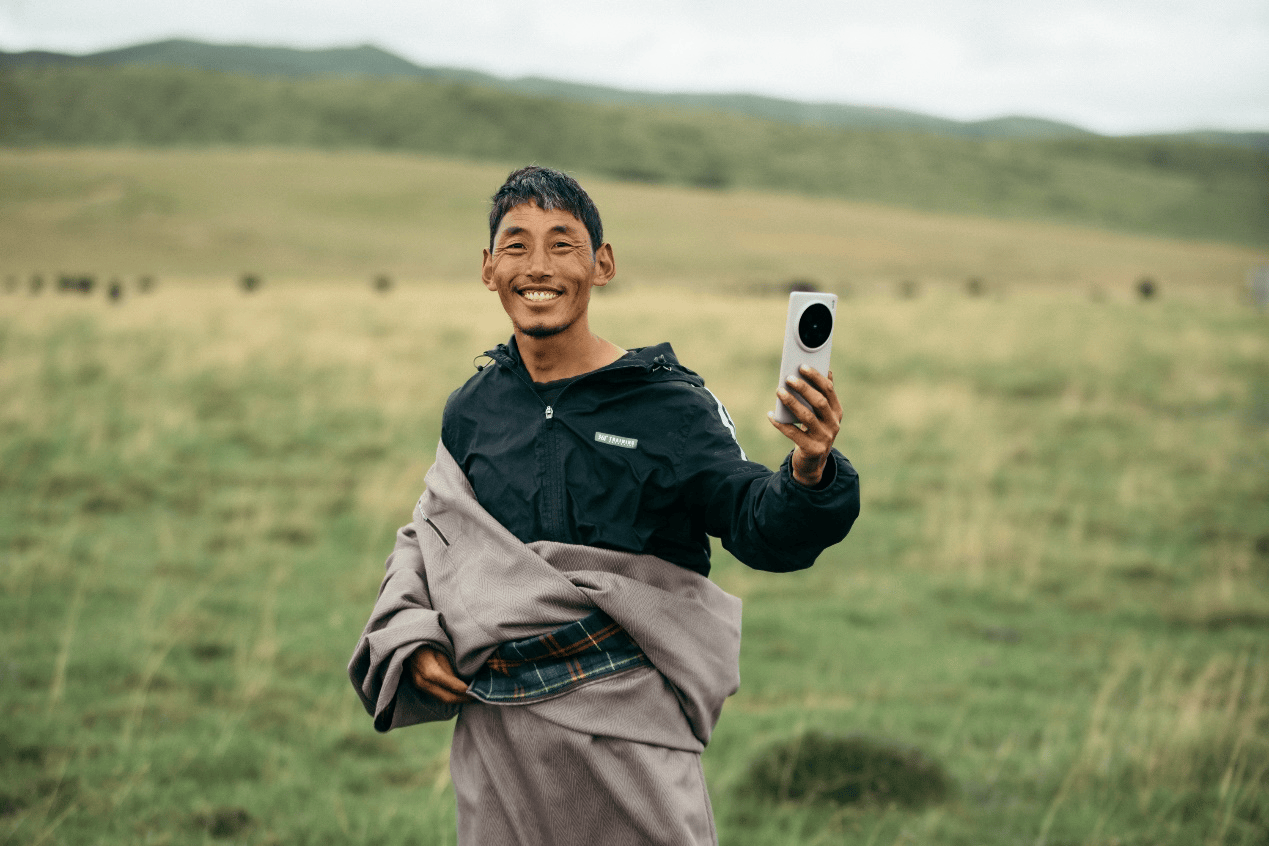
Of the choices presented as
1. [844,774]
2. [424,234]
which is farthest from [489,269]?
[424,234]

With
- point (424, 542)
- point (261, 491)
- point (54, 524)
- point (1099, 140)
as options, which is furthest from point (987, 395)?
point (1099, 140)

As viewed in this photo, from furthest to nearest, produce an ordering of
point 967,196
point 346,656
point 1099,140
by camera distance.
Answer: point 1099,140
point 967,196
point 346,656

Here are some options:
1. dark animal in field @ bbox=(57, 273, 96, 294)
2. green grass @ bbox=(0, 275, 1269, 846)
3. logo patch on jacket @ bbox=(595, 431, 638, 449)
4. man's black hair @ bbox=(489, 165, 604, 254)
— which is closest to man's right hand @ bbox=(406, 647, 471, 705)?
logo patch on jacket @ bbox=(595, 431, 638, 449)

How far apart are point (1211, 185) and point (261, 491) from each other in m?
145

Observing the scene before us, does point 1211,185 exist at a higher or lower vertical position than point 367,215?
higher

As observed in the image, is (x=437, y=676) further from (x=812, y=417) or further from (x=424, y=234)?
(x=424, y=234)

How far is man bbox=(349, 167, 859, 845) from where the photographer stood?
2.23 meters

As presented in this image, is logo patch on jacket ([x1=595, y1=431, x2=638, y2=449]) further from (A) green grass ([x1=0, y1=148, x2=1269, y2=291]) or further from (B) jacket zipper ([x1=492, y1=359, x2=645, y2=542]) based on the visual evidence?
(A) green grass ([x1=0, y1=148, x2=1269, y2=291])

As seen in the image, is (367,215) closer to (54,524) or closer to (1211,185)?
(54,524)

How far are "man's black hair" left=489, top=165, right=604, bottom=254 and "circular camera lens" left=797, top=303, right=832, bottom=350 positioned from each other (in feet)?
2.17

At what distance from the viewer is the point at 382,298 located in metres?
22.5

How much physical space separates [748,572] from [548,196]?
600 cm

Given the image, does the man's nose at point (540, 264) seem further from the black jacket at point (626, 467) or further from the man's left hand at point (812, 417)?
the man's left hand at point (812, 417)

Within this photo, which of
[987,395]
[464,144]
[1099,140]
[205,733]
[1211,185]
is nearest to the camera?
[205,733]
